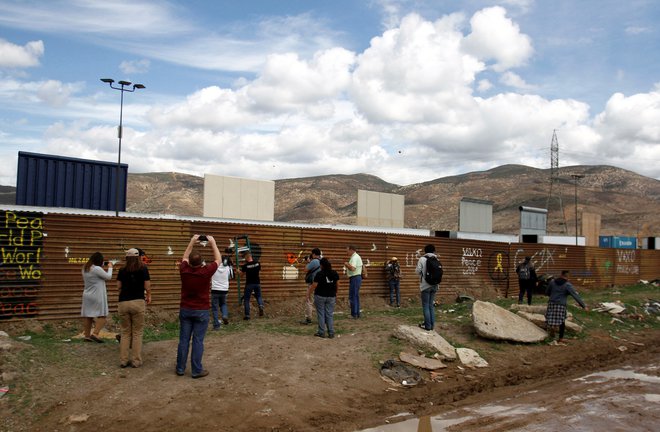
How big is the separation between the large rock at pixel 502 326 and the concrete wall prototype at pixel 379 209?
22680mm

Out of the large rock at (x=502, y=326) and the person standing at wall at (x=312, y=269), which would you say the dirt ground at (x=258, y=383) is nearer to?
the large rock at (x=502, y=326)

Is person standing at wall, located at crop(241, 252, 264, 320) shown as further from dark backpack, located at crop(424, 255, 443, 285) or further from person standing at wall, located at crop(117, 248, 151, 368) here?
person standing at wall, located at crop(117, 248, 151, 368)

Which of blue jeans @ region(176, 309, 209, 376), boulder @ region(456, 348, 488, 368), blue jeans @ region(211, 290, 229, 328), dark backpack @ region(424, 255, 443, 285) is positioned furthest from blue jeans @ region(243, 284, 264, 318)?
boulder @ region(456, 348, 488, 368)

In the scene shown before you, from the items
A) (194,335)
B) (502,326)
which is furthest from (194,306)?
(502,326)

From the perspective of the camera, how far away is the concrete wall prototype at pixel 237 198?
27469 mm

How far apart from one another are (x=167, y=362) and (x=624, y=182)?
637 ft

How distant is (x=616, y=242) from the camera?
4825 cm

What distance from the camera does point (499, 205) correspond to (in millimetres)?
129250

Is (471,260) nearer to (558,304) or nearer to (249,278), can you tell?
(558,304)

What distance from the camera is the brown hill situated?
330 ft

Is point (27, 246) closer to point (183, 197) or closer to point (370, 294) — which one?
point (370, 294)

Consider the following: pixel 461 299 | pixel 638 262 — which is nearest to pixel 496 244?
pixel 461 299

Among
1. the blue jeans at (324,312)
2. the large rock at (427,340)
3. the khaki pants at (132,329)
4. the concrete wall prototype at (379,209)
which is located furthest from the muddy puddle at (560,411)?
the concrete wall prototype at (379,209)

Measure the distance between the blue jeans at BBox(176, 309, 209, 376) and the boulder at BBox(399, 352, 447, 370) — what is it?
12.2 ft
